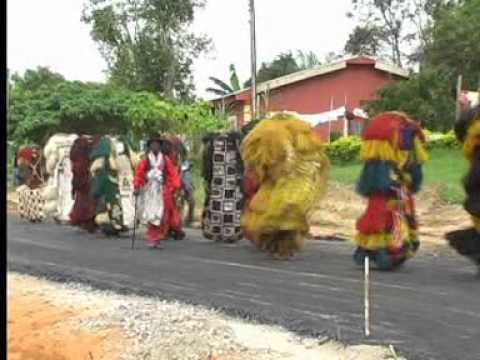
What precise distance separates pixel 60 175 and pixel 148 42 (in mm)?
18305

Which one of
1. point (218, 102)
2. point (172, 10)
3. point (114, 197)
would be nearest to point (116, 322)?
point (114, 197)

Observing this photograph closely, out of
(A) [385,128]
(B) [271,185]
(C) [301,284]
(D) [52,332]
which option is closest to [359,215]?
(B) [271,185]

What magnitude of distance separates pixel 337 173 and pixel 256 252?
35.2 ft

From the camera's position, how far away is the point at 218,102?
4097cm

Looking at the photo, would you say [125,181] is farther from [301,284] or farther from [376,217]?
[301,284]

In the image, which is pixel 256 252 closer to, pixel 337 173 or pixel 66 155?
pixel 66 155

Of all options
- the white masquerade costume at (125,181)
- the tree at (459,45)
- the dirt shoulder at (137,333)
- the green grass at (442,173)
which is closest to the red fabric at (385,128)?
the dirt shoulder at (137,333)

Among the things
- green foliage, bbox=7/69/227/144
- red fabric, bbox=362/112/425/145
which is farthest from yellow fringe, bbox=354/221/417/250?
green foliage, bbox=7/69/227/144

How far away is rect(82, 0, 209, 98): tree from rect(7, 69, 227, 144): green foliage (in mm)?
6093

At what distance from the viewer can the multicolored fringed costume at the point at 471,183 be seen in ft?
31.8

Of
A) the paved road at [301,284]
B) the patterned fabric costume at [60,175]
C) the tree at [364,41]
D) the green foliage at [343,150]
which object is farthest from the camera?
the tree at [364,41]

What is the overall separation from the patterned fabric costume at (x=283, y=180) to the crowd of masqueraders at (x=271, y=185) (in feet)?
0.04

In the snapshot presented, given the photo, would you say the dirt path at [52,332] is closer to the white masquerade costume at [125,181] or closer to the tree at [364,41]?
the white masquerade costume at [125,181]

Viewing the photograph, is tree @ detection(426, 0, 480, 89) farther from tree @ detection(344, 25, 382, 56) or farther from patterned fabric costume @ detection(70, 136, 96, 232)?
patterned fabric costume @ detection(70, 136, 96, 232)
